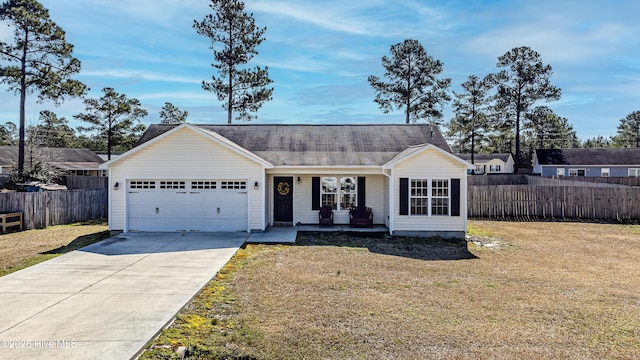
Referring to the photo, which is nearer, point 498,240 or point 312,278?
point 312,278

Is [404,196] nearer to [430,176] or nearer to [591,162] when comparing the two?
[430,176]

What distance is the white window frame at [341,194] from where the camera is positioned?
16219mm

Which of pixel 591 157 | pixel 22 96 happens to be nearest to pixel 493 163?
pixel 591 157

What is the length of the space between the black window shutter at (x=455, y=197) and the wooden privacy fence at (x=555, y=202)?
6840 mm

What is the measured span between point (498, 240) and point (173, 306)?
457 inches

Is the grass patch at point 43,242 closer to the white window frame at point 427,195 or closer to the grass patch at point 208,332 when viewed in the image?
the grass patch at point 208,332

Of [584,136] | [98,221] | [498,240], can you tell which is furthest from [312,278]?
[584,136]

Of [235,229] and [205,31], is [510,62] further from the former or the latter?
[235,229]

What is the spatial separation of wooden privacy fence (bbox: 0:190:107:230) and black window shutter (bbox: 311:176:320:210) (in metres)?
10.6

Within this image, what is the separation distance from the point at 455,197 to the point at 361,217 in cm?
366

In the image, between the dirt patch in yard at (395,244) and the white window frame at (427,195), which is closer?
the dirt patch in yard at (395,244)

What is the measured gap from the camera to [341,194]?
53.5 ft

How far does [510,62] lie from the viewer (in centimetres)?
3616

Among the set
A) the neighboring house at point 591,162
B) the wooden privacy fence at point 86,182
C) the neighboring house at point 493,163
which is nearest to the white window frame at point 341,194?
the wooden privacy fence at point 86,182
